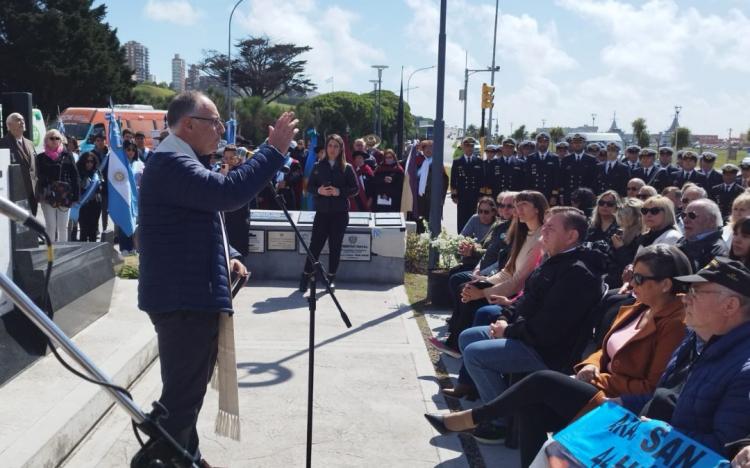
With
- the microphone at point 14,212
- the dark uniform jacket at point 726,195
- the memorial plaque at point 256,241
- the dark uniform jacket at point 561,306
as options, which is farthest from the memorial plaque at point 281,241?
the microphone at point 14,212

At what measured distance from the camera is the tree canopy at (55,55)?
44625 mm

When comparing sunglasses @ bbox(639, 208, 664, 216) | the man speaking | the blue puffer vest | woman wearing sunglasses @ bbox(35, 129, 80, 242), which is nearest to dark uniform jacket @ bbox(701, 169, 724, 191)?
sunglasses @ bbox(639, 208, 664, 216)

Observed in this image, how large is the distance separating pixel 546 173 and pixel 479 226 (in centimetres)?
534

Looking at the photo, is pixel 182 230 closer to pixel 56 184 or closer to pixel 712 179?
pixel 56 184

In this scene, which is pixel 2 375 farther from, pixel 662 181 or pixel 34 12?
pixel 34 12

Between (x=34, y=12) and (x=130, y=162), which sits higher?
Answer: (x=34, y=12)

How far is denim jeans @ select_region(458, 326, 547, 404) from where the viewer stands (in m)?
4.53

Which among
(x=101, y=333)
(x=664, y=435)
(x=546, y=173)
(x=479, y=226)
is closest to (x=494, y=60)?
(x=546, y=173)

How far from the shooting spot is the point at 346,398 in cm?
545

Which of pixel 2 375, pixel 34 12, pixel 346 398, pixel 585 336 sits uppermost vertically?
pixel 34 12

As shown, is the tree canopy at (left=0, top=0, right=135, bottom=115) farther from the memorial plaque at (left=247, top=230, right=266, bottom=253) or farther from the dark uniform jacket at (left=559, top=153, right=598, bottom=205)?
the memorial plaque at (left=247, top=230, right=266, bottom=253)

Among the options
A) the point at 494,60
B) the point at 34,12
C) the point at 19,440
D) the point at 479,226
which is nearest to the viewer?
the point at 19,440

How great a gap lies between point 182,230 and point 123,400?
1267 millimetres

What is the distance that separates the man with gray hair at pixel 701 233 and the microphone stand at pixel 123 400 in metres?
4.45
